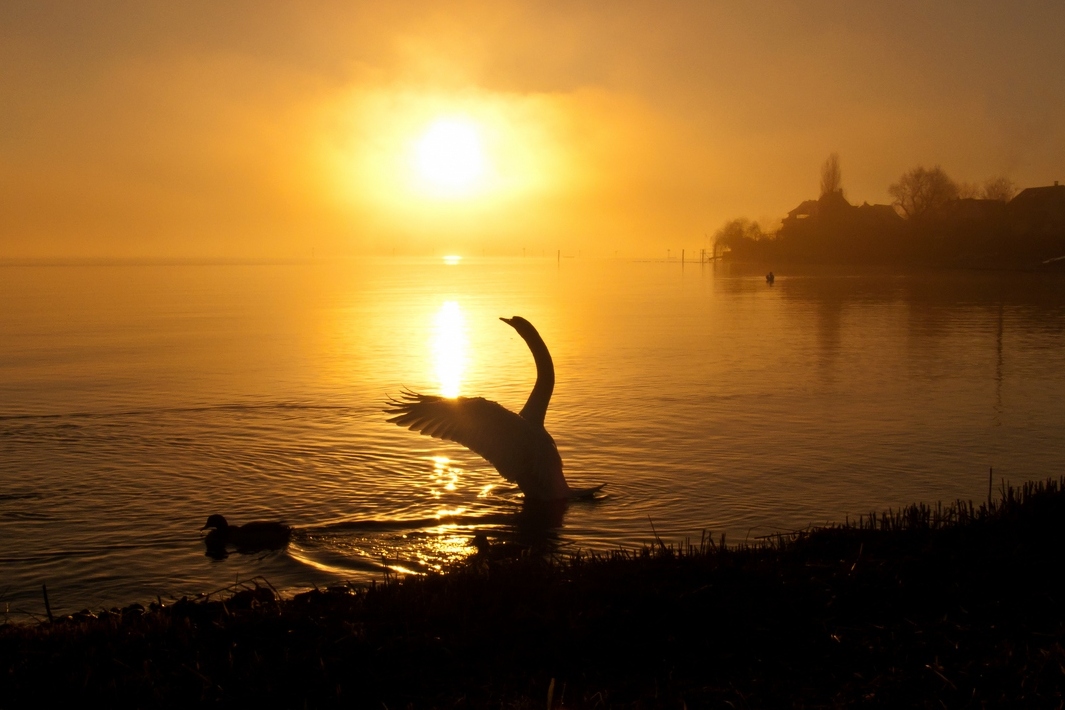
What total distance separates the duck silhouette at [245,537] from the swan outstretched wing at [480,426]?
1593 mm

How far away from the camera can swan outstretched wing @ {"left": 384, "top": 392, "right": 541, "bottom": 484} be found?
31.6 ft

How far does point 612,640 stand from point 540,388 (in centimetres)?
546

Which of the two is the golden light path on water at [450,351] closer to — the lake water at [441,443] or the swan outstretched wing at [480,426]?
the lake water at [441,443]

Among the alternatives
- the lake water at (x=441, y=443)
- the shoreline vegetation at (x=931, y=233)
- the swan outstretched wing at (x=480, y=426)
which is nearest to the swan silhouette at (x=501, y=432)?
the swan outstretched wing at (x=480, y=426)

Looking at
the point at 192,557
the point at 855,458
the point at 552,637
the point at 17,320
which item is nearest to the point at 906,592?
the point at 552,637

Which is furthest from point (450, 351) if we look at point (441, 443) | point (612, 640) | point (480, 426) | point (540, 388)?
point (612, 640)

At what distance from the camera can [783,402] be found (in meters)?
17.0

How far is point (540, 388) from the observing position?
1023cm

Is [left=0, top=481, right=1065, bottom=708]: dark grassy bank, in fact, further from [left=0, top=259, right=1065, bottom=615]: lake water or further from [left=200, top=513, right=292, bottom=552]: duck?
[left=0, top=259, right=1065, bottom=615]: lake water

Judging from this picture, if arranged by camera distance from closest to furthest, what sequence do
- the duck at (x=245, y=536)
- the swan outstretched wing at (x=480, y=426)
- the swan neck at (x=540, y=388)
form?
the duck at (x=245, y=536) < the swan outstretched wing at (x=480, y=426) < the swan neck at (x=540, y=388)

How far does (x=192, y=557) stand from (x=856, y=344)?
72.4ft

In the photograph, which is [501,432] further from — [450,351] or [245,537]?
[450,351]

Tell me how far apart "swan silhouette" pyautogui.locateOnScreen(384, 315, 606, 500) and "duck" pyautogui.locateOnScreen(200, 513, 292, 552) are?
1750 mm

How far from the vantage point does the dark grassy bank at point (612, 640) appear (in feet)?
14.1
